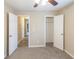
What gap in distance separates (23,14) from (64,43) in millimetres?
3152

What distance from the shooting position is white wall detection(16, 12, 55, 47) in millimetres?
6945

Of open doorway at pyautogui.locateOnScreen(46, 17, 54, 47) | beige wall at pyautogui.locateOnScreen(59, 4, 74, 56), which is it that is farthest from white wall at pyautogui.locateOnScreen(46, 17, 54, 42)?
beige wall at pyautogui.locateOnScreen(59, 4, 74, 56)

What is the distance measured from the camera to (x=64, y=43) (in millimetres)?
5797

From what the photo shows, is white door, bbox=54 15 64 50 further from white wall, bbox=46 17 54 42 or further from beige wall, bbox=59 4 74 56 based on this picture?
white wall, bbox=46 17 54 42

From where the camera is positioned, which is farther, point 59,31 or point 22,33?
point 22,33

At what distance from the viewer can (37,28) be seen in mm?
7004

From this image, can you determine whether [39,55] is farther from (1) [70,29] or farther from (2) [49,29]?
(2) [49,29]

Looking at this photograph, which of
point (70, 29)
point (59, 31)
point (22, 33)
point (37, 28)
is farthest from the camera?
point (22, 33)

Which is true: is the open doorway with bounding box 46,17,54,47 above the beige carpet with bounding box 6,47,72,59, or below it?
above

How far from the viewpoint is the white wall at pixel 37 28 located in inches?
273

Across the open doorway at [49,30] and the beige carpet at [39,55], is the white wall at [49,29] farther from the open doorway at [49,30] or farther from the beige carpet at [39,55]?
the beige carpet at [39,55]

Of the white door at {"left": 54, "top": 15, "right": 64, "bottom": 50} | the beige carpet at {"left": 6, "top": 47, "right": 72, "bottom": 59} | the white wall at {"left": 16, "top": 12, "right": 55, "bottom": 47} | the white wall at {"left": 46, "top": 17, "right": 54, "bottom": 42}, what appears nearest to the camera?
the beige carpet at {"left": 6, "top": 47, "right": 72, "bottom": 59}

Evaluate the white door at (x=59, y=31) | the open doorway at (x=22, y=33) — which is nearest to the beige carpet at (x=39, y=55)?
the white door at (x=59, y=31)

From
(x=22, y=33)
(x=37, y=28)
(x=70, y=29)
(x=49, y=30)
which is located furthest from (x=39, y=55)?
(x=22, y=33)
